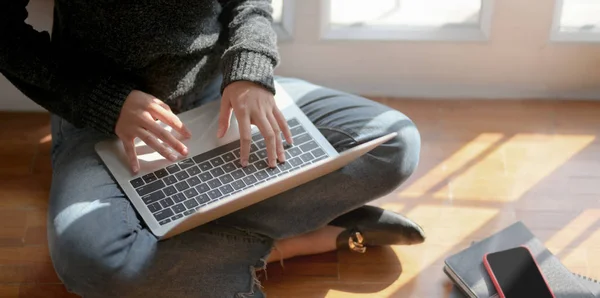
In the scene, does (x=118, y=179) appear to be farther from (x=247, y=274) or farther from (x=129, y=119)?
(x=247, y=274)

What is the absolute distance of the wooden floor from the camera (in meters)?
1.41

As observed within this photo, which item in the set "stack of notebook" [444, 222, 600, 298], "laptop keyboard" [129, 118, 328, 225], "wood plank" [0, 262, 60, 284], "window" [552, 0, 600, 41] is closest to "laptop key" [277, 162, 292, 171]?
"laptop keyboard" [129, 118, 328, 225]

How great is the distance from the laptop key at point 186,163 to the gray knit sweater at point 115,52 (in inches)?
4.7

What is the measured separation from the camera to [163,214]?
126 centimetres

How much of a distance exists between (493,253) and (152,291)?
0.57 metres

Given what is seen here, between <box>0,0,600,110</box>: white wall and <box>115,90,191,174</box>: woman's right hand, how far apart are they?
1.66 ft

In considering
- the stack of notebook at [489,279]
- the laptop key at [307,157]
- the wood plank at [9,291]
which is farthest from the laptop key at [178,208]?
the stack of notebook at [489,279]

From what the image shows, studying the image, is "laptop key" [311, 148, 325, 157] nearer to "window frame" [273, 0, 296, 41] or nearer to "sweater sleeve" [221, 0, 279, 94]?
"sweater sleeve" [221, 0, 279, 94]

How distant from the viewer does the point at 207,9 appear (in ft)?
4.46

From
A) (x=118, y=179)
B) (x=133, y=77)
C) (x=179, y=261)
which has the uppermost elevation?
(x=133, y=77)

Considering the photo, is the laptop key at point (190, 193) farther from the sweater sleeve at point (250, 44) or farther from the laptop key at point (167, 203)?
the sweater sleeve at point (250, 44)

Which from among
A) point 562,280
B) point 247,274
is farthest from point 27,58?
point 562,280

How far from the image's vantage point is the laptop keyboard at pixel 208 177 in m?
1.26

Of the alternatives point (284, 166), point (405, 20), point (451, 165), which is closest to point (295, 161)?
point (284, 166)
